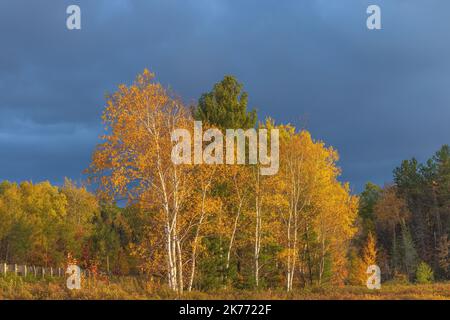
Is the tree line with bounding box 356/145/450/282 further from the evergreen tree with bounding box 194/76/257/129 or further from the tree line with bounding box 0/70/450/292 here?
the evergreen tree with bounding box 194/76/257/129

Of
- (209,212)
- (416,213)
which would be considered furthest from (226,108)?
(416,213)

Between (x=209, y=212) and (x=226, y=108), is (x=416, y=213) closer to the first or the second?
(x=226, y=108)

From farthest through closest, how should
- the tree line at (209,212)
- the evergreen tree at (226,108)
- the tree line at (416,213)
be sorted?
1. the tree line at (416,213)
2. the evergreen tree at (226,108)
3. the tree line at (209,212)

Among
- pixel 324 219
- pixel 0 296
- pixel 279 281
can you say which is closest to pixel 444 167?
pixel 324 219

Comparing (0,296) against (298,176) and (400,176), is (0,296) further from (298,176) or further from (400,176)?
(400,176)

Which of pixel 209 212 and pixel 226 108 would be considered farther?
pixel 226 108

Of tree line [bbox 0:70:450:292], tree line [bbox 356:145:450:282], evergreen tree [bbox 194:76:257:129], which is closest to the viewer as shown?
tree line [bbox 0:70:450:292]

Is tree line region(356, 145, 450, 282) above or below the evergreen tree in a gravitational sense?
below

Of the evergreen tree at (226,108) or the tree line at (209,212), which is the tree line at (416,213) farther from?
the evergreen tree at (226,108)

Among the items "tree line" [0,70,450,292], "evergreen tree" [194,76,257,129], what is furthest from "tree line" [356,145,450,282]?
"evergreen tree" [194,76,257,129]

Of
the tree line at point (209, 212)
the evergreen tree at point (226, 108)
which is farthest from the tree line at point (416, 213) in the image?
the evergreen tree at point (226, 108)

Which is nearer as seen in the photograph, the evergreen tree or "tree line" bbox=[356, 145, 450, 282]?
the evergreen tree

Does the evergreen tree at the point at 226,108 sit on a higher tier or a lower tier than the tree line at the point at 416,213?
higher

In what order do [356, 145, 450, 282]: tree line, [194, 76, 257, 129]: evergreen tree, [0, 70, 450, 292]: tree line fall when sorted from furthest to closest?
[356, 145, 450, 282]: tree line < [194, 76, 257, 129]: evergreen tree < [0, 70, 450, 292]: tree line
